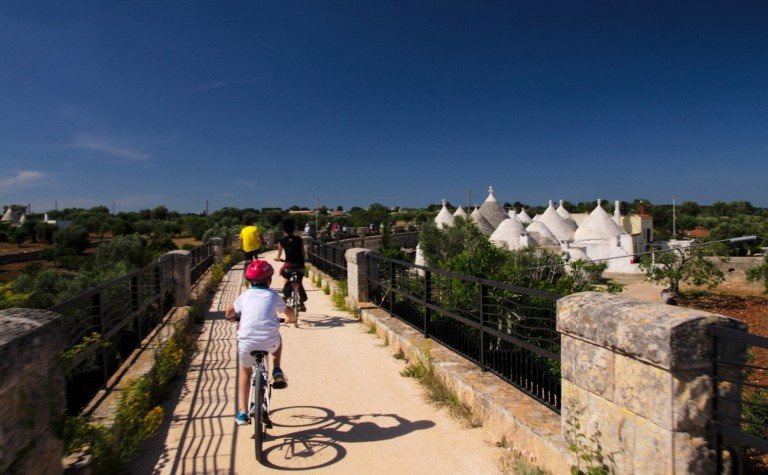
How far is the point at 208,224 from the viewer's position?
57.5m

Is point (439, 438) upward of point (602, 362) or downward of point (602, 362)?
downward

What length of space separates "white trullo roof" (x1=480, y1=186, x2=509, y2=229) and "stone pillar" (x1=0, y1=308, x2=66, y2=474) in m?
43.1

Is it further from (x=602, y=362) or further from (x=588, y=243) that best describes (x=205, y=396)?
(x=588, y=243)

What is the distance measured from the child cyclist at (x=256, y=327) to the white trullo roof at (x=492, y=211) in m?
41.4

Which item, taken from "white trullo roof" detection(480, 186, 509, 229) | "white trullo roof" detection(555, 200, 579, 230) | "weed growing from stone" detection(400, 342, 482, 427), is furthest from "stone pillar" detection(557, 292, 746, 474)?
"white trullo roof" detection(555, 200, 579, 230)

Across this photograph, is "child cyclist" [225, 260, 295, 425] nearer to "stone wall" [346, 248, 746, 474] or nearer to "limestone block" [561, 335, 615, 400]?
"stone wall" [346, 248, 746, 474]

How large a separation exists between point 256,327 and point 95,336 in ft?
5.11

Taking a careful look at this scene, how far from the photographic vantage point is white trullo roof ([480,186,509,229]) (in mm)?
44947

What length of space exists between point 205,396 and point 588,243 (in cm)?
3712

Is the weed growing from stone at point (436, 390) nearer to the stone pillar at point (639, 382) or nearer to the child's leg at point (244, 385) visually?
the stone pillar at point (639, 382)

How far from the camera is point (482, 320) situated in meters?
5.09

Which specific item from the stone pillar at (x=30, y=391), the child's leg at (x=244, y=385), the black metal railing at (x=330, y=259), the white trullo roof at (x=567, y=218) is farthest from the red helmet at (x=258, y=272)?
the white trullo roof at (x=567, y=218)

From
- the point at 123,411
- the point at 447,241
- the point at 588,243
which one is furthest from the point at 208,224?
the point at 123,411

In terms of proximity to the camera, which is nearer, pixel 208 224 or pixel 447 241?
pixel 447 241
